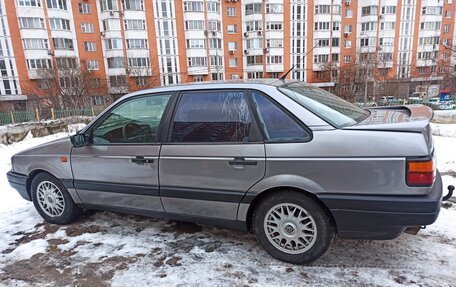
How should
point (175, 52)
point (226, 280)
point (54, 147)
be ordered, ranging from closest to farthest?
point (226, 280) → point (54, 147) → point (175, 52)

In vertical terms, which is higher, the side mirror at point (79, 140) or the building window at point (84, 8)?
the building window at point (84, 8)

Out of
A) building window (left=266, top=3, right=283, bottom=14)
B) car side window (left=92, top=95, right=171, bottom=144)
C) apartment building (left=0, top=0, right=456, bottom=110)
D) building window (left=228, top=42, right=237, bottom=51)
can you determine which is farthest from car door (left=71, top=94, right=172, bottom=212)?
building window (left=266, top=3, right=283, bottom=14)

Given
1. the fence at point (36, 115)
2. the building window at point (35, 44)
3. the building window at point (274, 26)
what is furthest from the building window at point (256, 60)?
the building window at point (35, 44)

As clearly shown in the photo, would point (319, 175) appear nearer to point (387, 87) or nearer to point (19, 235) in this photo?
point (19, 235)

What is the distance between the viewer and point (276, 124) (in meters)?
2.45

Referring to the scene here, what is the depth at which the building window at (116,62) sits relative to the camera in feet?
121

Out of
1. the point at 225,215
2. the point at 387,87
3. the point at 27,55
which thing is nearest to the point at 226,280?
the point at 225,215

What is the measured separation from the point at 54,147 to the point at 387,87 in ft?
124

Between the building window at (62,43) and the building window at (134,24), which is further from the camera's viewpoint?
the building window at (134,24)

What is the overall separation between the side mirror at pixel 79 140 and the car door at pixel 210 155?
1071 mm

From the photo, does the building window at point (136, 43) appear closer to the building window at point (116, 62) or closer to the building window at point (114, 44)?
the building window at point (114, 44)

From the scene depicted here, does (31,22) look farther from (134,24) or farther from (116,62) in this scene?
(134,24)

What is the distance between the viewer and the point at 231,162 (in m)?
2.54

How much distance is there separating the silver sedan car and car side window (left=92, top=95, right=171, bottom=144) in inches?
0.5
